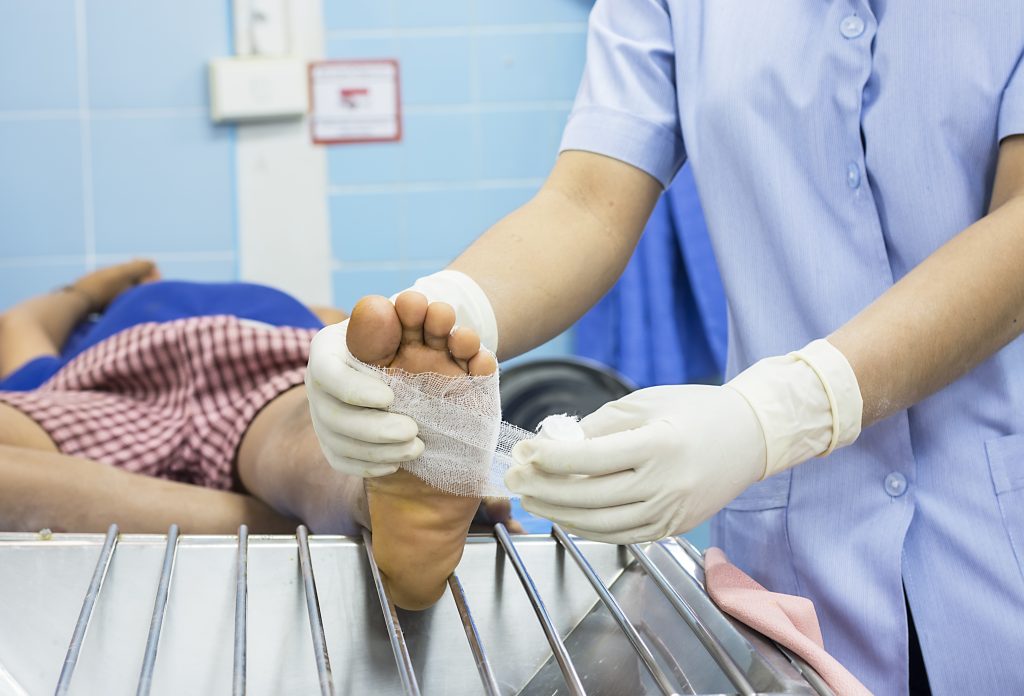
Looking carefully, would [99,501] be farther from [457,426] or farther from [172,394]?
[457,426]

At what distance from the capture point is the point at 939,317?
2.24 feet

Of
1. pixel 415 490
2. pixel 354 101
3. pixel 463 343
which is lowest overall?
pixel 415 490

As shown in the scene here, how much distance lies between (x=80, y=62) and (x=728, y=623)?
182cm

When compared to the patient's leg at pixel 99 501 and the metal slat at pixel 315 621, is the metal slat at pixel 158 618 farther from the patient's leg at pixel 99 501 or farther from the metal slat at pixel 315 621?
the patient's leg at pixel 99 501

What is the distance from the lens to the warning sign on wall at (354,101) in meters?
2.00

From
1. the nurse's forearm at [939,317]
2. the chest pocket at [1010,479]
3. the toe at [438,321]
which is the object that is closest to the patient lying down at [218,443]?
the toe at [438,321]

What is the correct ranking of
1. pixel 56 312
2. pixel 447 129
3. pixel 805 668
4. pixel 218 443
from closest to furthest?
pixel 805 668 < pixel 218 443 < pixel 56 312 < pixel 447 129

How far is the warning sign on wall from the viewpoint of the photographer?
2.00 m

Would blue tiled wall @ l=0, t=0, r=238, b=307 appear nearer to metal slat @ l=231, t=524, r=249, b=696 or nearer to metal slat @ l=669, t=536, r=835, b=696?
metal slat @ l=231, t=524, r=249, b=696

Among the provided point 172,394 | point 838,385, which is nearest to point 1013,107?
point 838,385

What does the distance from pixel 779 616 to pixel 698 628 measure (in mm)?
52

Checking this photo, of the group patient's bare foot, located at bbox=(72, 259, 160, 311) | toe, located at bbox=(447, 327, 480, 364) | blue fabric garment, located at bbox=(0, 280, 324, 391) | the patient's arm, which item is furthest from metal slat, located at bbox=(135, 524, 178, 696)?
patient's bare foot, located at bbox=(72, 259, 160, 311)

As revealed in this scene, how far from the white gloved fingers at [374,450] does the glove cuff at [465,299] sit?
11 cm

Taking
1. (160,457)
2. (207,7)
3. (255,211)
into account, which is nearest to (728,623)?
(160,457)
